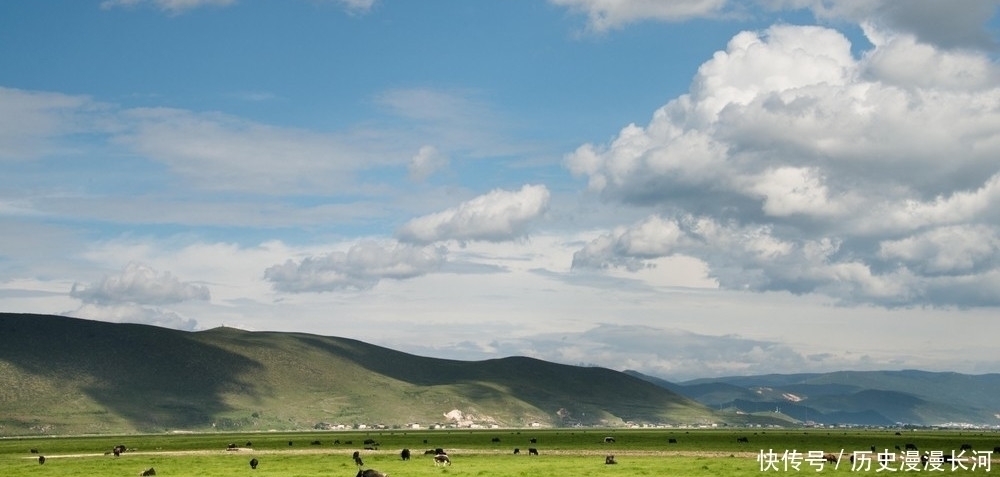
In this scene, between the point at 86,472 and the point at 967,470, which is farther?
the point at 86,472

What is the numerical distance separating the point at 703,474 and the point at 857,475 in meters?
10.1

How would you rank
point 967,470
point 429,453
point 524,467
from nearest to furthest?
point 967,470 → point 524,467 → point 429,453

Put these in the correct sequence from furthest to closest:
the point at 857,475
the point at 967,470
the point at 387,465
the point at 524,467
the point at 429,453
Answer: the point at 429,453
the point at 387,465
the point at 524,467
the point at 967,470
the point at 857,475

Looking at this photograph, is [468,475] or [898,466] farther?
[898,466]

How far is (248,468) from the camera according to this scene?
81938 millimetres

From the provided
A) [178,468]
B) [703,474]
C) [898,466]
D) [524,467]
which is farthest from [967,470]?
[178,468]

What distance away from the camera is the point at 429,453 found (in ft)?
359

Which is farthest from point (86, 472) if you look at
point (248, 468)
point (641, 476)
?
point (641, 476)

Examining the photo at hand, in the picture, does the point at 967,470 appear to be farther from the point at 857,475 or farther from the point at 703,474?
the point at 703,474

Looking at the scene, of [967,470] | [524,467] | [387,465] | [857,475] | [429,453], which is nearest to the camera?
[857,475]

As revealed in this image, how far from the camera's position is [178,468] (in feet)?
276

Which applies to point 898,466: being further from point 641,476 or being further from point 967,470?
point 641,476

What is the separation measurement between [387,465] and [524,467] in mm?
12803

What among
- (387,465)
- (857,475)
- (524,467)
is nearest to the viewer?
(857,475)
